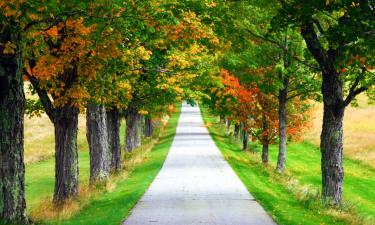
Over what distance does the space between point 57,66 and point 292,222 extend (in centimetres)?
734

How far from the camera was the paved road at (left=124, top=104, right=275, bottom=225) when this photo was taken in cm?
1434

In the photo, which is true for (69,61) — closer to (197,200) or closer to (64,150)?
(64,150)

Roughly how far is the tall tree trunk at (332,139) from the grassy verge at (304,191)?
51cm

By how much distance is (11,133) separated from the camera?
41.4ft

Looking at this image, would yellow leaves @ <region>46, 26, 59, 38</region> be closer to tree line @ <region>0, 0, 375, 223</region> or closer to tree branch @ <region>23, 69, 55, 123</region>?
tree line @ <region>0, 0, 375, 223</region>

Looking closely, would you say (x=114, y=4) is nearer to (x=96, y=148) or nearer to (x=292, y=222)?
(x=292, y=222)

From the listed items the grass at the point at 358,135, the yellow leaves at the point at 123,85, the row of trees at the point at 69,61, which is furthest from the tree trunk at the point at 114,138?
the grass at the point at 358,135

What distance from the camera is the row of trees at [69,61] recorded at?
12461mm

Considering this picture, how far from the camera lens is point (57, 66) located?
51.1 ft

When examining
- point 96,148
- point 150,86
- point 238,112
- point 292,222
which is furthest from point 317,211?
point 238,112

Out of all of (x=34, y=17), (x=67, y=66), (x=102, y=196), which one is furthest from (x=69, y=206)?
(x=34, y=17)

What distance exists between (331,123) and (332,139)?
1.59 feet

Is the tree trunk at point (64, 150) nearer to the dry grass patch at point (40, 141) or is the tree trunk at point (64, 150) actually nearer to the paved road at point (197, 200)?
the paved road at point (197, 200)

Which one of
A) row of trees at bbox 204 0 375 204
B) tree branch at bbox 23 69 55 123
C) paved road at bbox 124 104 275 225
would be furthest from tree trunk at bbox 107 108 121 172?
tree branch at bbox 23 69 55 123
